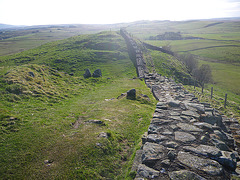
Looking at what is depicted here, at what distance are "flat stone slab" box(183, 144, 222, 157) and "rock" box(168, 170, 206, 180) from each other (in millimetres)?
1543

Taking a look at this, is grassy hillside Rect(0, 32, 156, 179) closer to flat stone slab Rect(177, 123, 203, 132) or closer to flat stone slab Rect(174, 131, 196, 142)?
flat stone slab Rect(174, 131, 196, 142)

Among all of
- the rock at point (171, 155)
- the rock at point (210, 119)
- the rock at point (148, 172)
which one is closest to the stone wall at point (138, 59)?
the rock at point (210, 119)

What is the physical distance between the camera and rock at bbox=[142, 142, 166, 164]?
820 cm

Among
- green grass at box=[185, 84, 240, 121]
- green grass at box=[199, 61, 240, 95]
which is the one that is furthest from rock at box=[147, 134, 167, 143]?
green grass at box=[199, 61, 240, 95]

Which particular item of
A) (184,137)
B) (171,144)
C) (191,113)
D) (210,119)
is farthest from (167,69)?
(171,144)

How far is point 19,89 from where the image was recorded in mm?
19125

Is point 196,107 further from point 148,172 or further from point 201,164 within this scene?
point 148,172

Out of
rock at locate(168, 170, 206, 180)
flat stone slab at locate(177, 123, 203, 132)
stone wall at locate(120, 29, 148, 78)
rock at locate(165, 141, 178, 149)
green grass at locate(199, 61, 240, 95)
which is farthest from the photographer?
green grass at locate(199, 61, 240, 95)

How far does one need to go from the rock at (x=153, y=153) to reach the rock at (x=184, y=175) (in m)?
1.15

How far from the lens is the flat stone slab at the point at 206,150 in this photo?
7.91m

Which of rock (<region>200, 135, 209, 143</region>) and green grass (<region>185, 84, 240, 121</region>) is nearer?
rock (<region>200, 135, 209, 143</region>)

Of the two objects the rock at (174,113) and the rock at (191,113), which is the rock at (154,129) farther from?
the rock at (191,113)

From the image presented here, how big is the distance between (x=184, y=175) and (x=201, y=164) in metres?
1.13

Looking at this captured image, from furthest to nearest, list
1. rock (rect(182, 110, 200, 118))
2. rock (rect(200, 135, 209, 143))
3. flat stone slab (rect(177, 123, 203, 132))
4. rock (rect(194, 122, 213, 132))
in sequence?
rock (rect(182, 110, 200, 118)) < rock (rect(194, 122, 213, 132)) < flat stone slab (rect(177, 123, 203, 132)) < rock (rect(200, 135, 209, 143))
